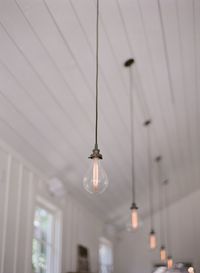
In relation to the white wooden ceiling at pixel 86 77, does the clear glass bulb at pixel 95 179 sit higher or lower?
lower

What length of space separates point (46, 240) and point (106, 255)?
392 cm

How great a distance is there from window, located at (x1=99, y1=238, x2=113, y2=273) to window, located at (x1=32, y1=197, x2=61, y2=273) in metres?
3.04

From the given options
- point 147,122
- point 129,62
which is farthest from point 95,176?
point 147,122

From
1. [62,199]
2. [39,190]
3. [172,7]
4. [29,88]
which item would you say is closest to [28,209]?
[39,190]

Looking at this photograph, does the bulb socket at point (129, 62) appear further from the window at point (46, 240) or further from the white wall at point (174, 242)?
the white wall at point (174, 242)

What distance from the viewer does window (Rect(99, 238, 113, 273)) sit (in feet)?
28.5

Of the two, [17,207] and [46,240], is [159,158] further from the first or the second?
[17,207]

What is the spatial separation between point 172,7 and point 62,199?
3256mm

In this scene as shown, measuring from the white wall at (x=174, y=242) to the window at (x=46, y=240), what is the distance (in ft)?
13.9

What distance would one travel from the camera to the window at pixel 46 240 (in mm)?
5091

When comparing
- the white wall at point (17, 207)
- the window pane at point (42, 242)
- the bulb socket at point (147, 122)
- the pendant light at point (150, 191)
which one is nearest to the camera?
the white wall at point (17, 207)

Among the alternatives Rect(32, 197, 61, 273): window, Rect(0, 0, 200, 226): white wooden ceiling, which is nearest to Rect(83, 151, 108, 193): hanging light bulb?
Rect(0, 0, 200, 226): white wooden ceiling

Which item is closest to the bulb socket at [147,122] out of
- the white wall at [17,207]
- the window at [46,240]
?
the white wall at [17,207]

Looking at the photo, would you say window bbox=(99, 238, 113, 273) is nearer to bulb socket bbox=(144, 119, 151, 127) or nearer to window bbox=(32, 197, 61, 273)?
window bbox=(32, 197, 61, 273)
